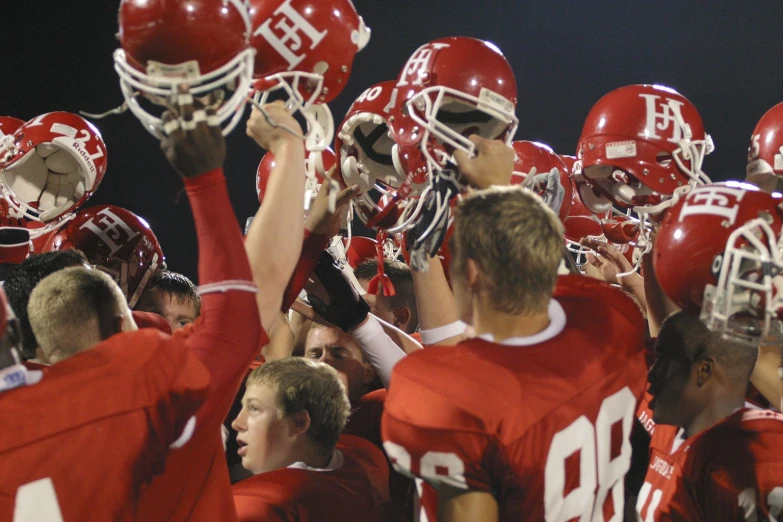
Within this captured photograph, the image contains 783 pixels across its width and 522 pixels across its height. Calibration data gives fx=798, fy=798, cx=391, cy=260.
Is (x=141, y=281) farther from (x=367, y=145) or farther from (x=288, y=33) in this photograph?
(x=288, y=33)

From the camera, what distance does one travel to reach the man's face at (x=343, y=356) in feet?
7.07

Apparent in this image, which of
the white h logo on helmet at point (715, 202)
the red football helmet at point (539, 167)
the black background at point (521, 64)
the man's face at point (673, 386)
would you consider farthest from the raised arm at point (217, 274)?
the black background at point (521, 64)

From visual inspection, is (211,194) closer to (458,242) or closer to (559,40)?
(458,242)

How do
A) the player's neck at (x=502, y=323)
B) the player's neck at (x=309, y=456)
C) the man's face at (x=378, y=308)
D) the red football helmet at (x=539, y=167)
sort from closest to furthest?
the player's neck at (x=502, y=323) < the player's neck at (x=309, y=456) < the red football helmet at (x=539, y=167) < the man's face at (x=378, y=308)

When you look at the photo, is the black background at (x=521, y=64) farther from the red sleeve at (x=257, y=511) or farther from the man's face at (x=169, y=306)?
the red sleeve at (x=257, y=511)

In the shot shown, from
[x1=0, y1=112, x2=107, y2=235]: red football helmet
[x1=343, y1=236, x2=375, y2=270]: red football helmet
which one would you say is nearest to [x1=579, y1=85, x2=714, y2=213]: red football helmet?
[x1=343, y1=236, x2=375, y2=270]: red football helmet

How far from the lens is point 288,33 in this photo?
1.28 m

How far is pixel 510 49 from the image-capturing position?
5883 millimetres

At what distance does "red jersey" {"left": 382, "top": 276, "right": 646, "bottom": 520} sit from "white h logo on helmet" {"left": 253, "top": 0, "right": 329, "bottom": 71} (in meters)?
0.53

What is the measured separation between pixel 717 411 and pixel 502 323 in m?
0.59

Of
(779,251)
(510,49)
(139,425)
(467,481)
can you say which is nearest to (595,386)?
(467,481)

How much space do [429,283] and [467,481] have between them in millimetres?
653

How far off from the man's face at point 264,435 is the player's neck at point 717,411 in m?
0.83

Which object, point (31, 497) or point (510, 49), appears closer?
point (31, 497)
